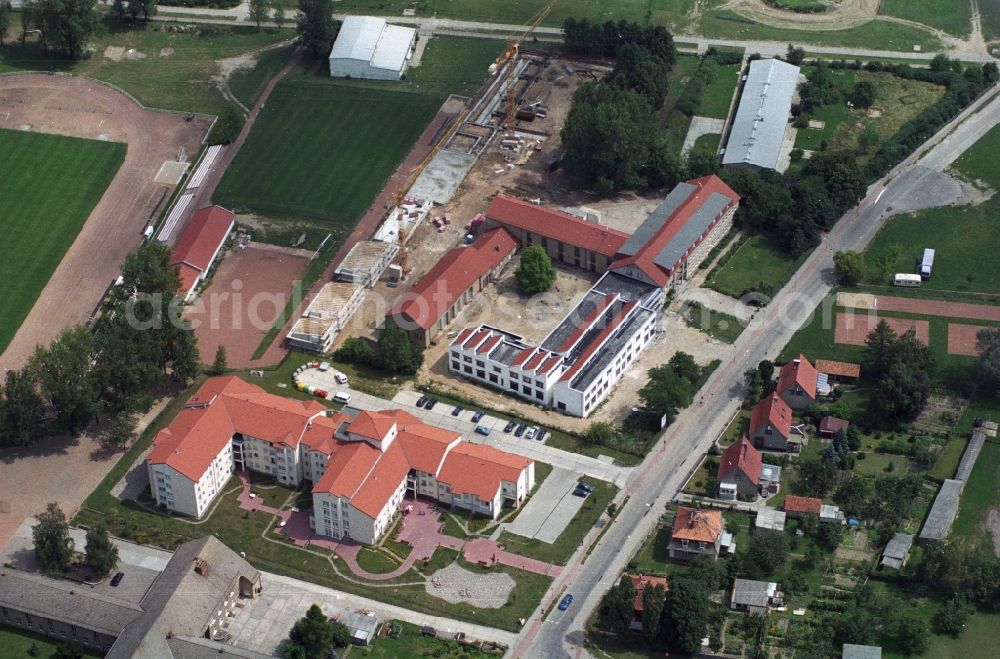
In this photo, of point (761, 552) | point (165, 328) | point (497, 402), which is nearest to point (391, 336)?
point (497, 402)

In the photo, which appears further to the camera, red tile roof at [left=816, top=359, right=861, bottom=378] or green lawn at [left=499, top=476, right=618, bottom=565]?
red tile roof at [left=816, top=359, right=861, bottom=378]

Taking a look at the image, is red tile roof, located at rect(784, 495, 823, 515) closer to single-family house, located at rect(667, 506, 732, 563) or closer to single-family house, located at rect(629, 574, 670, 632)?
single-family house, located at rect(667, 506, 732, 563)

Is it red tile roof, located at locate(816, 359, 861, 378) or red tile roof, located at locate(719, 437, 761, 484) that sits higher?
red tile roof, located at locate(816, 359, 861, 378)

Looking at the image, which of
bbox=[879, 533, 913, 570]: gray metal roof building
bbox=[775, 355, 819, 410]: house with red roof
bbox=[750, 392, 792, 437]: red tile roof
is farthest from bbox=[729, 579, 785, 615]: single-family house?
bbox=[775, 355, 819, 410]: house with red roof

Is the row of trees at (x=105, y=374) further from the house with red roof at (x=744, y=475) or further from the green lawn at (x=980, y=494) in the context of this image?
the green lawn at (x=980, y=494)

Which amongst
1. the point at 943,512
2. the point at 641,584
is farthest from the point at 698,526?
the point at 943,512

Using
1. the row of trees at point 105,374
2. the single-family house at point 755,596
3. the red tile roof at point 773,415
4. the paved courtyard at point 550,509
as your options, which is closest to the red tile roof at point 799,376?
the red tile roof at point 773,415

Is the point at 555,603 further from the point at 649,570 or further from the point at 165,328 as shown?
the point at 165,328
